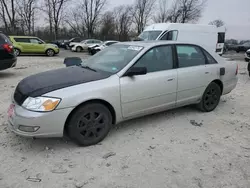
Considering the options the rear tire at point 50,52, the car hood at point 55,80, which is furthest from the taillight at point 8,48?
the rear tire at point 50,52

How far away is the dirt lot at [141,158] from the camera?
238 cm

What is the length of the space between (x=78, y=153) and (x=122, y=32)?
134ft

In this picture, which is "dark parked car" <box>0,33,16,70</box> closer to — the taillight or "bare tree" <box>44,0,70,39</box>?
the taillight

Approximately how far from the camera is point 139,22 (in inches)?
1786

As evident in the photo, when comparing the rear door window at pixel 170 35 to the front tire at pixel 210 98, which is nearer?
the front tire at pixel 210 98

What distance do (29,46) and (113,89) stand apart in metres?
15.1

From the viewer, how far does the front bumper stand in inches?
104

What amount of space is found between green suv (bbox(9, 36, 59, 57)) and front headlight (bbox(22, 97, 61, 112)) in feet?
47.8

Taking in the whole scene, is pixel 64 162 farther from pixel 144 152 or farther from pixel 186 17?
pixel 186 17

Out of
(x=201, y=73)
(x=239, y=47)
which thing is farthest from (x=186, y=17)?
(x=201, y=73)

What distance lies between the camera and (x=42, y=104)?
267 centimetres

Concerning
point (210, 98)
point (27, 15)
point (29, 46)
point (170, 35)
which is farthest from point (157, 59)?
point (27, 15)

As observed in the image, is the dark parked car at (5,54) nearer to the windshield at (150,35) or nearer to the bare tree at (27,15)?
A: the windshield at (150,35)

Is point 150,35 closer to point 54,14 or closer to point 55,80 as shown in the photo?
point 55,80
